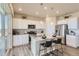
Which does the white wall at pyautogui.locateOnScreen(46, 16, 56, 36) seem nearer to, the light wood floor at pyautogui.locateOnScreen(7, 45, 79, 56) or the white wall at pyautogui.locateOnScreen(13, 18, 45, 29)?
the white wall at pyautogui.locateOnScreen(13, 18, 45, 29)

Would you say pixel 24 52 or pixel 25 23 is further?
pixel 25 23

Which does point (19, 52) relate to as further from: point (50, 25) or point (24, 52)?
point (50, 25)

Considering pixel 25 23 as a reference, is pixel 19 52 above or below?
below

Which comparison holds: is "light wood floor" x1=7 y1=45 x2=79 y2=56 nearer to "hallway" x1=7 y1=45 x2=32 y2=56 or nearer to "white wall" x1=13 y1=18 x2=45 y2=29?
"hallway" x1=7 y1=45 x2=32 y2=56

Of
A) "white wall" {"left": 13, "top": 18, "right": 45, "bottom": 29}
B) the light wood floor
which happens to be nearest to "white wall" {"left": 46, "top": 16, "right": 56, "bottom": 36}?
"white wall" {"left": 13, "top": 18, "right": 45, "bottom": 29}

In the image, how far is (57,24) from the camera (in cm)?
222

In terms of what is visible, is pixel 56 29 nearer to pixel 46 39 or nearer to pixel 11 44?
pixel 46 39

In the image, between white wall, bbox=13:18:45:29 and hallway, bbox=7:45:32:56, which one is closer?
hallway, bbox=7:45:32:56

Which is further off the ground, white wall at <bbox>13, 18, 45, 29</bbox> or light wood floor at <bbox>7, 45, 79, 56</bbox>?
white wall at <bbox>13, 18, 45, 29</bbox>

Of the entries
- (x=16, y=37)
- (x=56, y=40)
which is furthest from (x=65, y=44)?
(x=16, y=37)

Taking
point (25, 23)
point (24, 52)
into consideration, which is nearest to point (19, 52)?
point (24, 52)

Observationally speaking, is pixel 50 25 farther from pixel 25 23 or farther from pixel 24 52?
pixel 24 52

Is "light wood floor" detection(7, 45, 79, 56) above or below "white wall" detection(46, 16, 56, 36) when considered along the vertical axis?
below

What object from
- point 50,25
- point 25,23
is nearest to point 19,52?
point 25,23
